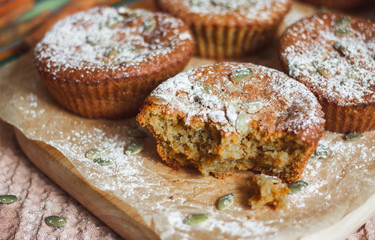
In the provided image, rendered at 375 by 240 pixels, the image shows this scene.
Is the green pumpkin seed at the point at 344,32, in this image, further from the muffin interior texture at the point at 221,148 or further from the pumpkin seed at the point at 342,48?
the muffin interior texture at the point at 221,148

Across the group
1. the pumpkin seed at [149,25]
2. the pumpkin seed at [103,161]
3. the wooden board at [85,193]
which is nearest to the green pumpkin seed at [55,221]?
the wooden board at [85,193]

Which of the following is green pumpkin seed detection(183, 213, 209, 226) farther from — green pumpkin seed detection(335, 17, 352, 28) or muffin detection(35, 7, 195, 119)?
green pumpkin seed detection(335, 17, 352, 28)

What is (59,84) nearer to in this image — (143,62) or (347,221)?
(143,62)

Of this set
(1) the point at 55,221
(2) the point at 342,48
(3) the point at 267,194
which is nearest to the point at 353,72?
(2) the point at 342,48

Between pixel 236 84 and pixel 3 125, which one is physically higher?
pixel 236 84

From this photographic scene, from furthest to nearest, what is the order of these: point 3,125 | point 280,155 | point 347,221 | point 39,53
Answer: point 3,125 → point 39,53 → point 280,155 → point 347,221

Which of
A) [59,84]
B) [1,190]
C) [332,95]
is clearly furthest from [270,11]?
[1,190]
